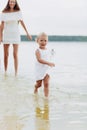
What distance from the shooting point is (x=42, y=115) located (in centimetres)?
698

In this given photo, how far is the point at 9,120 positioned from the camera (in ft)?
21.5

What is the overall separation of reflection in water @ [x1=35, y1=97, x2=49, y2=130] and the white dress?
3553 millimetres

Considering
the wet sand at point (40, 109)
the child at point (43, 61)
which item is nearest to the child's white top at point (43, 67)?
the child at point (43, 61)

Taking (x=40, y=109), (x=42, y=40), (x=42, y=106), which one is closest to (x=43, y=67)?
(x=42, y=40)

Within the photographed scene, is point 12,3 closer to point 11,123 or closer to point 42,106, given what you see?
point 42,106

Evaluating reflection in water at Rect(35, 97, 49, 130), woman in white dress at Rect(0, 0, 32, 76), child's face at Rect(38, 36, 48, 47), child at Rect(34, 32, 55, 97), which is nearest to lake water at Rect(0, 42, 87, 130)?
reflection in water at Rect(35, 97, 49, 130)

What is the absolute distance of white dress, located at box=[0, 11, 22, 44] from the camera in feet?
37.4

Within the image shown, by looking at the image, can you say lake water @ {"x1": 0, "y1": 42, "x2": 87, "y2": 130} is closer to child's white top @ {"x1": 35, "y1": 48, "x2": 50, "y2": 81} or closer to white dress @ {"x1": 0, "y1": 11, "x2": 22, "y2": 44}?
child's white top @ {"x1": 35, "y1": 48, "x2": 50, "y2": 81}

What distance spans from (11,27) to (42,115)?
16.5ft

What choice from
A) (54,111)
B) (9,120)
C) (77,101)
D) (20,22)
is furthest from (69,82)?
(9,120)

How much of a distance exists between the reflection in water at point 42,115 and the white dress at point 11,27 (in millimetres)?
3553

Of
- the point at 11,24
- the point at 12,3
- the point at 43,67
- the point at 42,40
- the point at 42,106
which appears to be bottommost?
the point at 42,106

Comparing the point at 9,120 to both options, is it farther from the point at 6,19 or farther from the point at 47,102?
the point at 6,19

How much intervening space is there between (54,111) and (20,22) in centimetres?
474
